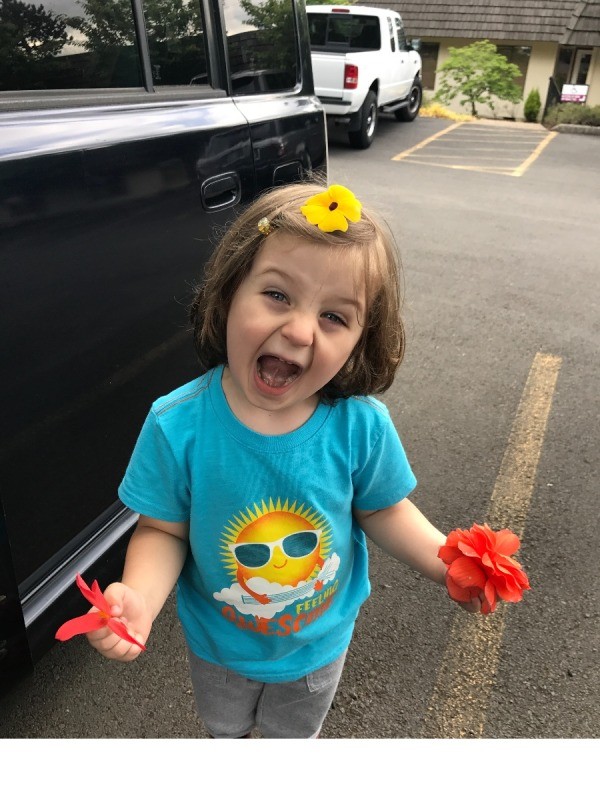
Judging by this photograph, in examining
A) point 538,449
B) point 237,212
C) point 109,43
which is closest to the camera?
point 109,43

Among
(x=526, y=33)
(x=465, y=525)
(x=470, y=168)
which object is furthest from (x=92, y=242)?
(x=526, y=33)

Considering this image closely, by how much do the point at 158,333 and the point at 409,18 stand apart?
2586 centimetres

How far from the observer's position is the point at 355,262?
1070mm

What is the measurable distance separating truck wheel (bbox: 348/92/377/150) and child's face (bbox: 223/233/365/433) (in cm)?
1078

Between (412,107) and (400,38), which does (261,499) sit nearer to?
(400,38)

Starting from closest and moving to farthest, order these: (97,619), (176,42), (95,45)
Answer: (97,619)
(95,45)
(176,42)

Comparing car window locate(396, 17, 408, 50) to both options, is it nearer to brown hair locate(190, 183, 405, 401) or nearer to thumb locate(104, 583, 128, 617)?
brown hair locate(190, 183, 405, 401)

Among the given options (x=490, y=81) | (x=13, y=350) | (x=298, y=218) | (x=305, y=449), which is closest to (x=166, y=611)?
(x=13, y=350)

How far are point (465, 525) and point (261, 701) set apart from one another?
60.2 inches

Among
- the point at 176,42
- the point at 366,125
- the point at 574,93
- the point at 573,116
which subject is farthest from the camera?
the point at 574,93

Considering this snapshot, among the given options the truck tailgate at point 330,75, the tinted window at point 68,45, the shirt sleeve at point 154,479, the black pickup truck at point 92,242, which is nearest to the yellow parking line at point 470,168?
the truck tailgate at point 330,75

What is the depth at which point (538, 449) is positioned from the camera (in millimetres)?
3379

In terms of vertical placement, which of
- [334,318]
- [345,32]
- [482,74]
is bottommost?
[482,74]
